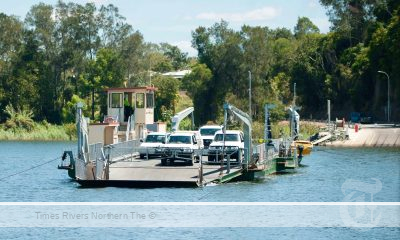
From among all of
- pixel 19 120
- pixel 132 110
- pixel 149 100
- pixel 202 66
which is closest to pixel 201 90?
pixel 202 66

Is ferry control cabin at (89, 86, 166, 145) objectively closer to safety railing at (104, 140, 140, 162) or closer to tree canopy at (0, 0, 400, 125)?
safety railing at (104, 140, 140, 162)

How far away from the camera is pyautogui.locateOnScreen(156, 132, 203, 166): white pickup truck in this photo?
185 ft

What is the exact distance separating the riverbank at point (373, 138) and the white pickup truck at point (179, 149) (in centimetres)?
5045

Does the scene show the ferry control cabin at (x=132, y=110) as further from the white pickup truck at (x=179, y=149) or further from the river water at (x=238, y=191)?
the white pickup truck at (x=179, y=149)

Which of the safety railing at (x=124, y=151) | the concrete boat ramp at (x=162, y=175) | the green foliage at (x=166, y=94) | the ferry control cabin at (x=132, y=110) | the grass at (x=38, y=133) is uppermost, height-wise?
the green foliage at (x=166, y=94)

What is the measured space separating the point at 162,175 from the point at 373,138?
2354 inches

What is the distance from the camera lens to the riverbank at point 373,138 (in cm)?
10619

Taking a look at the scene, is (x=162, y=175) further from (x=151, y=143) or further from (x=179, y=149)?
(x=151, y=143)

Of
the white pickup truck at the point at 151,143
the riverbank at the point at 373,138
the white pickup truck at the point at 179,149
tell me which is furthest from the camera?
the riverbank at the point at 373,138

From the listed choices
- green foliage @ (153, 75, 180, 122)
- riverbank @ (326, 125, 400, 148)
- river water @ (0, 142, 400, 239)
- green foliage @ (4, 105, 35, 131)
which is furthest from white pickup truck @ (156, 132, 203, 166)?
green foliage @ (4, 105, 35, 131)

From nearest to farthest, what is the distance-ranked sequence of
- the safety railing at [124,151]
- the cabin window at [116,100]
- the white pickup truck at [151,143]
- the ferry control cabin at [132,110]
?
the safety railing at [124,151] → the white pickup truck at [151,143] → the ferry control cabin at [132,110] → the cabin window at [116,100]

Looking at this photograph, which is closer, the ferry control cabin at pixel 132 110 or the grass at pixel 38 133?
the ferry control cabin at pixel 132 110

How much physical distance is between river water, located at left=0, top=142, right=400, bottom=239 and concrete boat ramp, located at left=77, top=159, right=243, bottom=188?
48 centimetres

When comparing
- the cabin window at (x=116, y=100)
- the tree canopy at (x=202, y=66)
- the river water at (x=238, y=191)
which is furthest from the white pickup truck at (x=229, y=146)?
the tree canopy at (x=202, y=66)
